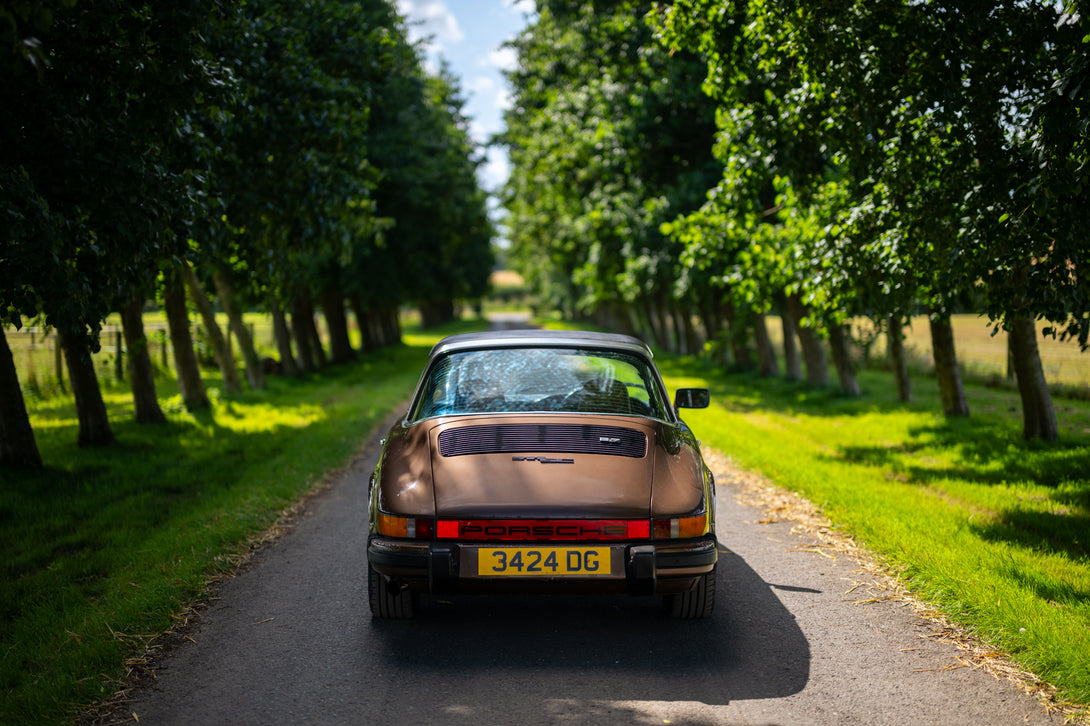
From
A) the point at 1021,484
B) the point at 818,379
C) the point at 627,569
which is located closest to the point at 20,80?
the point at 627,569

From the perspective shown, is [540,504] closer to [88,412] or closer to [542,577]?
[542,577]

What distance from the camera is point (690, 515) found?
4086 mm

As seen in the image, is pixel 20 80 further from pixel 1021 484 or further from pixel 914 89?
pixel 1021 484

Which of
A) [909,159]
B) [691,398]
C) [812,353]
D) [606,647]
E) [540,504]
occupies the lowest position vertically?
[812,353]

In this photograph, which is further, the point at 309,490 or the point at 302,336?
the point at 302,336

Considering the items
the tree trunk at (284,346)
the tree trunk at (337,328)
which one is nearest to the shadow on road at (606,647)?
the tree trunk at (284,346)

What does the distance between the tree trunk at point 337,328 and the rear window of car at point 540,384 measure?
72.8 ft

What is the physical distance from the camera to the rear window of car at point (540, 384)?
490cm

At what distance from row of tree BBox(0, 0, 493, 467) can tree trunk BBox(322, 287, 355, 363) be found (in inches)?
202

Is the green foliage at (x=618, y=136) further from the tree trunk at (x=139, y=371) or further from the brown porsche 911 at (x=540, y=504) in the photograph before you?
the brown porsche 911 at (x=540, y=504)

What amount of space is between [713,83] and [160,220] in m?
6.03

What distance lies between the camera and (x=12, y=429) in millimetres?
8883

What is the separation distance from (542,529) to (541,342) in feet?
5.32

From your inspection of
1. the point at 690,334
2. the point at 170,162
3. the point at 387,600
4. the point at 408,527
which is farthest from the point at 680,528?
the point at 690,334
